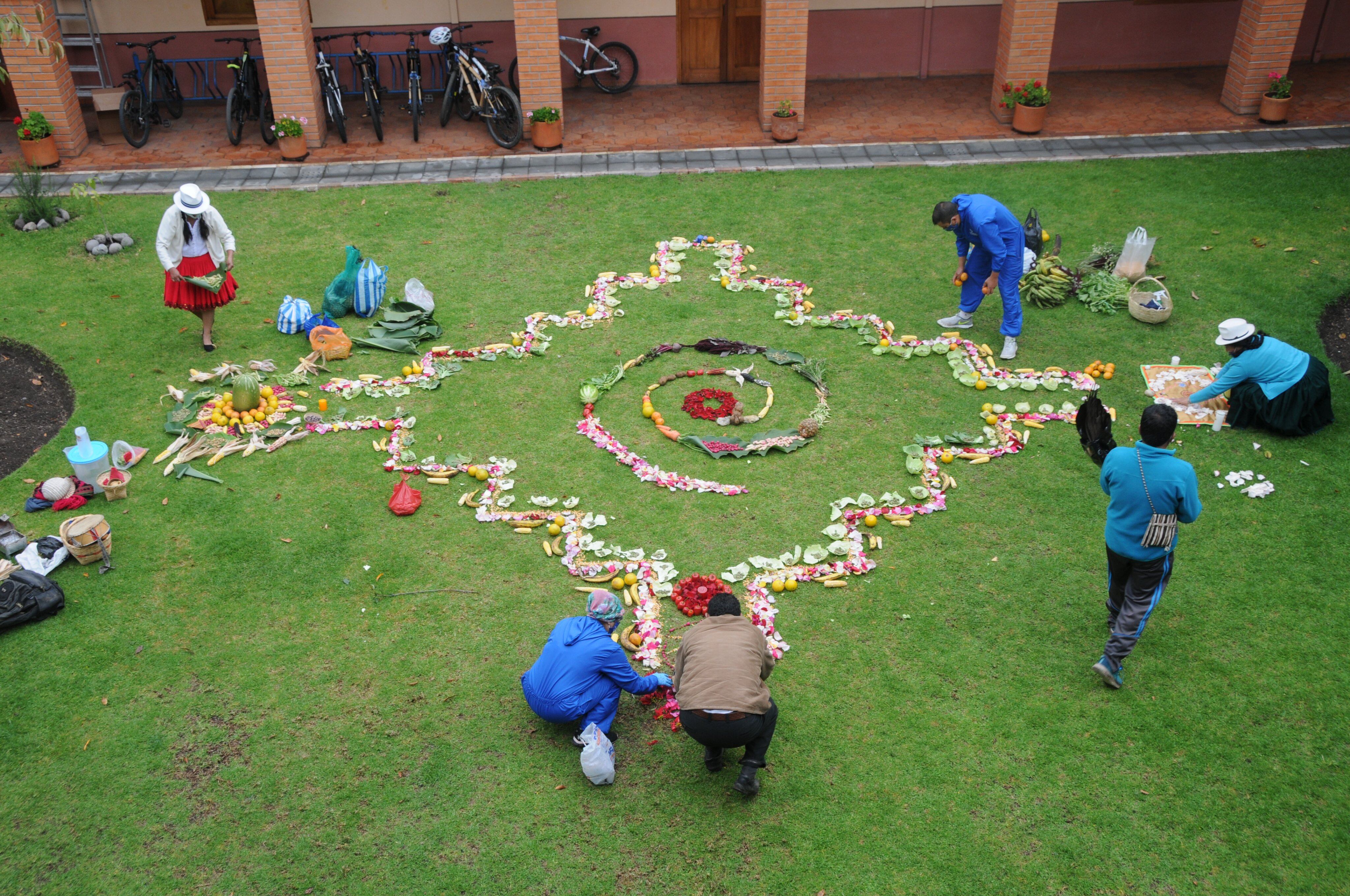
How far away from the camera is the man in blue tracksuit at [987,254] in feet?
30.5

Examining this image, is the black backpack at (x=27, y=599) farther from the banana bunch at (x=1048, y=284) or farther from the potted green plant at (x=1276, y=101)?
the potted green plant at (x=1276, y=101)

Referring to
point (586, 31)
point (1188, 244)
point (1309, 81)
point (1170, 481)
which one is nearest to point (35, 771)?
point (1170, 481)

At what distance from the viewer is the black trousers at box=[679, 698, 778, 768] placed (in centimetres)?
566

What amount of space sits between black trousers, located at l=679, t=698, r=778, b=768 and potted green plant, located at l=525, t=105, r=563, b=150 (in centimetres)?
1045

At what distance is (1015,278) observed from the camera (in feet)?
31.7

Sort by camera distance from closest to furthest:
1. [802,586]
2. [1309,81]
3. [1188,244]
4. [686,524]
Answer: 1. [802,586]
2. [686,524]
3. [1188,244]
4. [1309,81]

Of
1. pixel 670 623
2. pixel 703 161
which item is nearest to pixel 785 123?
pixel 703 161

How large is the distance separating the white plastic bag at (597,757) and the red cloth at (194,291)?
639 cm

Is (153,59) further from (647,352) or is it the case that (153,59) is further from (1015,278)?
(1015,278)

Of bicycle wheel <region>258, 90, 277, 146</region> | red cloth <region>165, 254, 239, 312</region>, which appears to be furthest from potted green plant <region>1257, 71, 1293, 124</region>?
bicycle wheel <region>258, 90, 277, 146</region>

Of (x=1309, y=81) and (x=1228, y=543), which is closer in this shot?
(x=1228, y=543)

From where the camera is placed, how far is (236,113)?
14.6 metres

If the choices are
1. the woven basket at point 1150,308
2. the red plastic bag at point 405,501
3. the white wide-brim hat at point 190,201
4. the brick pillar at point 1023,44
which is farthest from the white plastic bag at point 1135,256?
the white wide-brim hat at point 190,201

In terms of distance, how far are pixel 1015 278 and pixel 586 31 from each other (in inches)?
357
